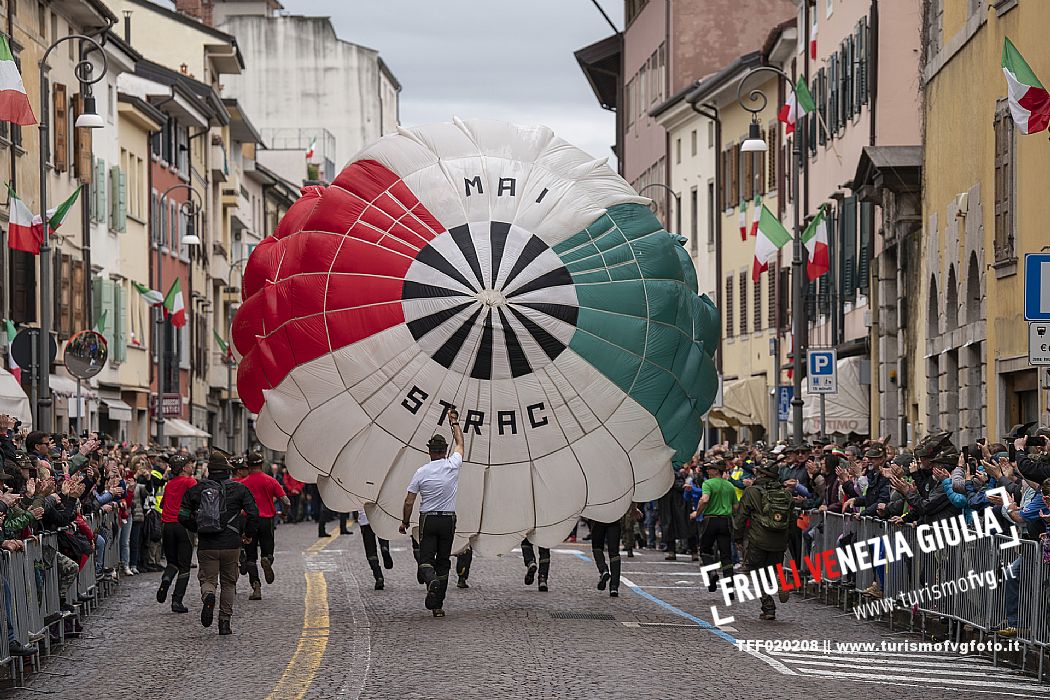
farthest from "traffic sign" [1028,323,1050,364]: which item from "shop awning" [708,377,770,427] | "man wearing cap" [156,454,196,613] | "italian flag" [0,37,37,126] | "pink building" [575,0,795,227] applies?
"pink building" [575,0,795,227]

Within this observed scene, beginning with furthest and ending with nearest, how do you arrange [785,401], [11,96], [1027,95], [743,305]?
[743,305], [785,401], [11,96], [1027,95]

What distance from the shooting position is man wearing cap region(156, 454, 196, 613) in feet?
70.5

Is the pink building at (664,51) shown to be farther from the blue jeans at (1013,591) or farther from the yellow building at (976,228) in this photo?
the blue jeans at (1013,591)

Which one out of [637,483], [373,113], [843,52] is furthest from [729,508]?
[373,113]

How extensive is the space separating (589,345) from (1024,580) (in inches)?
213

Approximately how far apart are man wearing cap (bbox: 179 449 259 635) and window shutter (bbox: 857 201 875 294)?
2055cm

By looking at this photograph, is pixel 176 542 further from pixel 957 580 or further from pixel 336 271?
Result: pixel 957 580

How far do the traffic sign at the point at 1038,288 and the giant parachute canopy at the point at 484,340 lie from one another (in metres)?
4.52

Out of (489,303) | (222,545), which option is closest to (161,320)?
(222,545)

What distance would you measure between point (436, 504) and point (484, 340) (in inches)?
64.1

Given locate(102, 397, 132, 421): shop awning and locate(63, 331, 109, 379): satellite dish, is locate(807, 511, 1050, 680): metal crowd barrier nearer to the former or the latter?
locate(63, 331, 109, 379): satellite dish

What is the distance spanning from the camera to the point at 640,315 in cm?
1969

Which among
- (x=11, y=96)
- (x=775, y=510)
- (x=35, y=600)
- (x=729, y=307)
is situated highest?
(x=11, y=96)

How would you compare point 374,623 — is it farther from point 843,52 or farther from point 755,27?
point 755,27
